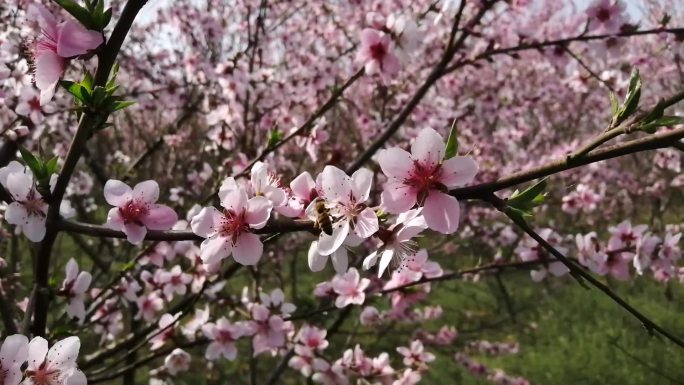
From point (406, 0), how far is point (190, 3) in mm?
2603

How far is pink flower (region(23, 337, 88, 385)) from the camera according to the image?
4.06 ft

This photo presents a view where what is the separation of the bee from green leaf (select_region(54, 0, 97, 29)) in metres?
0.61

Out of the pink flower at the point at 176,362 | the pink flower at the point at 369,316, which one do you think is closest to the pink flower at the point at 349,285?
the pink flower at the point at 369,316

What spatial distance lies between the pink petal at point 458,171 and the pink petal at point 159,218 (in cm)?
76

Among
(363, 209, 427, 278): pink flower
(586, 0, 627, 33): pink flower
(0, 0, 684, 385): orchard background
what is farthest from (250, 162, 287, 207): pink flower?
(586, 0, 627, 33): pink flower

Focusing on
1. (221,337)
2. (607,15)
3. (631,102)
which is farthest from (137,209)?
(607,15)

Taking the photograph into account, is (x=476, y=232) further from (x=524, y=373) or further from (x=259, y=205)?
(x=259, y=205)

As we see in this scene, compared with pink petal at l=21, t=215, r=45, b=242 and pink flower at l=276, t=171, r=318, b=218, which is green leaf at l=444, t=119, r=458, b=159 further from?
pink petal at l=21, t=215, r=45, b=242

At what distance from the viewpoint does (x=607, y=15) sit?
119 inches

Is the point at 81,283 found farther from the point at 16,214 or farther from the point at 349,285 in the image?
the point at 349,285

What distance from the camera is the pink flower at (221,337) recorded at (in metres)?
2.87

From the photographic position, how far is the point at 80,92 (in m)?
1.24

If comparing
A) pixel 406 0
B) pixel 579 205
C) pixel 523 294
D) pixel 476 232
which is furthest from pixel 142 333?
pixel 523 294

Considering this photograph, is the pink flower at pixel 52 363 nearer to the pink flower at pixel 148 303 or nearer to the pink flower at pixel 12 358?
the pink flower at pixel 12 358
